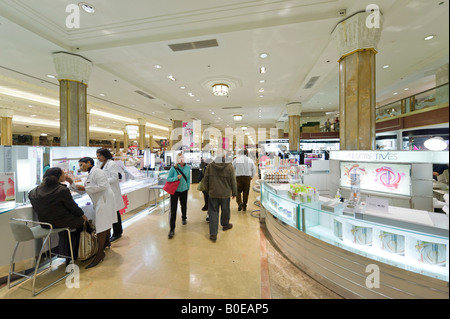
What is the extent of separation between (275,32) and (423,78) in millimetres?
7343

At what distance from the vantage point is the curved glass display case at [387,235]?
149cm

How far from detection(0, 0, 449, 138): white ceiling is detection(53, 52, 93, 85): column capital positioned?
0.16 meters

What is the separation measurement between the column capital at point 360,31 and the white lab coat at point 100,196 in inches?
189

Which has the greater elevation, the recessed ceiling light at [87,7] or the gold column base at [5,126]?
the recessed ceiling light at [87,7]

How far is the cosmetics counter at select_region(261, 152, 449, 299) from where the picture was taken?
149 centimetres

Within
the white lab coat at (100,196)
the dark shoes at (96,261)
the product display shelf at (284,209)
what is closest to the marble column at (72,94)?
the white lab coat at (100,196)

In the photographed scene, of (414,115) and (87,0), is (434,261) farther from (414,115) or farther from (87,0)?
(414,115)

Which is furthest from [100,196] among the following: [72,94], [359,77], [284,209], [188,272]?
[359,77]

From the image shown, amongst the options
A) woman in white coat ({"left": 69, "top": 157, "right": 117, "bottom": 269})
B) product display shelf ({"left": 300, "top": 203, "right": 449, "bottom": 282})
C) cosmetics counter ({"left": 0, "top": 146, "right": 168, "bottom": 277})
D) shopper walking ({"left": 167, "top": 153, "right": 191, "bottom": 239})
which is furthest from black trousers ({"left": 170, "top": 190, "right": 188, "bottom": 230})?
product display shelf ({"left": 300, "top": 203, "right": 449, "bottom": 282})

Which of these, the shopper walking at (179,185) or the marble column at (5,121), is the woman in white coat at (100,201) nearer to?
the shopper walking at (179,185)

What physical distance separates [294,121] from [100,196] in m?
9.35

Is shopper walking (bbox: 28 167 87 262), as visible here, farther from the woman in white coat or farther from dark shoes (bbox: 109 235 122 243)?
dark shoes (bbox: 109 235 122 243)

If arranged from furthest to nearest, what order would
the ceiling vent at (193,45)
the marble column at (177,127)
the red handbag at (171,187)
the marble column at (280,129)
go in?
the marble column at (280,129) < the marble column at (177,127) < the ceiling vent at (193,45) < the red handbag at (171,187)

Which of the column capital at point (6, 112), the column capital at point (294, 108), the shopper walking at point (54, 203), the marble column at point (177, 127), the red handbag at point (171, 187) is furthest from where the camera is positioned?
the marble column at point (177, 127)
